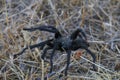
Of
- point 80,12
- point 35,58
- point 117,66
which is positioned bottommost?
point 117,66

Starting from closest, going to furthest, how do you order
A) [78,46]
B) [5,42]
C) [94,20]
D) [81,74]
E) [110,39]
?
1. [78,46]
2. [81,74]
3. [5,42]
4. [110,39]
5. [94,20]

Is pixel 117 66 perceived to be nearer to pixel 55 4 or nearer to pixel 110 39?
pixel 110 39

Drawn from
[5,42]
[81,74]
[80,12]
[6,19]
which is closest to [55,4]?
[80,12]

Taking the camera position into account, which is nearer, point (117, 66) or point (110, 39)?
point (117, 66)

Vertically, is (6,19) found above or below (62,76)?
above

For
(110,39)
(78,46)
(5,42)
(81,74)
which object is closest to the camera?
(78,46)

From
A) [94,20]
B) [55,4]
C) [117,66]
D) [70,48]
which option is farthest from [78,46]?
[55,4]
